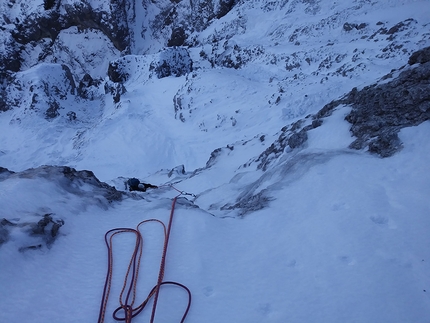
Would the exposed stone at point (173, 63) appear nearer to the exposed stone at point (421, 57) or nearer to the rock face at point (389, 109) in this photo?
the rock face at point (389, 109)

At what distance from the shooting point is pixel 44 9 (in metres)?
29.2

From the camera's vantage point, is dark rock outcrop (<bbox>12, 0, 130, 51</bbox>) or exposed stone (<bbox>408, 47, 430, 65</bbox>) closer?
exposed stone (<bbox>408, 47, 430, 65</bbox>)

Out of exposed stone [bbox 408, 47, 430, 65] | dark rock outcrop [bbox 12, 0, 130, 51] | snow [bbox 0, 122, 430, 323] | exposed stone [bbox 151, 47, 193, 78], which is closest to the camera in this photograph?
snow [bbox 0, 122, 430, 323]

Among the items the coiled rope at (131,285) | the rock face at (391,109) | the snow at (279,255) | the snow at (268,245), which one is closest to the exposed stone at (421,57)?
the rock face at (391,109)

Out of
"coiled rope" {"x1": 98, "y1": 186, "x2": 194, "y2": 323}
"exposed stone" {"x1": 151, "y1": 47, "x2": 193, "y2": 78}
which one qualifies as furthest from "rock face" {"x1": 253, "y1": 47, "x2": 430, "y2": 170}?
"exposed stone" {"x1": 151, "y1": 47, "x2": 193, "y2": 78}

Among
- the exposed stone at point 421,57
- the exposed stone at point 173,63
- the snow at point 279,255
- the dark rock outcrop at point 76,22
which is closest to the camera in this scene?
the snow at point 279,255

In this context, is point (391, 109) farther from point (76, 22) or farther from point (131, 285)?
point (76, 22)

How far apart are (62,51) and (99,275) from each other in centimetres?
3483

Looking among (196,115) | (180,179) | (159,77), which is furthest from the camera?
(159,77)

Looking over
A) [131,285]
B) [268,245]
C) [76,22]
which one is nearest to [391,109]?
[268,245]

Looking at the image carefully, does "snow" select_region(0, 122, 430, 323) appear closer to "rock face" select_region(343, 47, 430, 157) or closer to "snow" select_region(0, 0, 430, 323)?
"snow" select_region(0, 0, 430, 323)

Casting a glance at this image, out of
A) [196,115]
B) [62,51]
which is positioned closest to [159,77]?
[196,115]

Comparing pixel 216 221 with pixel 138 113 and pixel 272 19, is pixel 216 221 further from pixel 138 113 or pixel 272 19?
pixel 272 19

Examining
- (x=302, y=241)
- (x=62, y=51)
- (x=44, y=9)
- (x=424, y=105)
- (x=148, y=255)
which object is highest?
(x=44, y=9)
